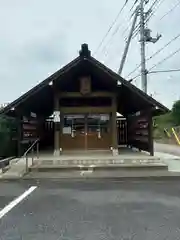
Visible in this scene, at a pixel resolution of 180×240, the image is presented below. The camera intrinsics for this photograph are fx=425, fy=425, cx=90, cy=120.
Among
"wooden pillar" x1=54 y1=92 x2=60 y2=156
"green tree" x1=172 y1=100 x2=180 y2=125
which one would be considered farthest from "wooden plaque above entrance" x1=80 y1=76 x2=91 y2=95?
"green tree" x1=172 y1=100 x2=180 y2=125

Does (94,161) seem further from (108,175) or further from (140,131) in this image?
(140,131)

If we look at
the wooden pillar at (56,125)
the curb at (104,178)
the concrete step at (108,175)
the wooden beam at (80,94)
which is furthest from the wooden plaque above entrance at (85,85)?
the curb at (104,178)

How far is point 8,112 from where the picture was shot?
20734 millimetres

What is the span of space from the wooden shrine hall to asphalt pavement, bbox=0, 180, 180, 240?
25.0 feet

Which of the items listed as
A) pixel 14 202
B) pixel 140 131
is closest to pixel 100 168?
pixel 14 202

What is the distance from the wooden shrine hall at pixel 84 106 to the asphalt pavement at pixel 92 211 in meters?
7.61

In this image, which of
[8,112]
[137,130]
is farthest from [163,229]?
[137,130]

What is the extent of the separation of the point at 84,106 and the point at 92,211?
14.0 metres

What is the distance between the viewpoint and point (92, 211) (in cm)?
876

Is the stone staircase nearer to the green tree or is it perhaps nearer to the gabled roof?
the gabled roof

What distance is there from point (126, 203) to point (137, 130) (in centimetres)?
1591

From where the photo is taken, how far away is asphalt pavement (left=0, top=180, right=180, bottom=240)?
6699 millimetres

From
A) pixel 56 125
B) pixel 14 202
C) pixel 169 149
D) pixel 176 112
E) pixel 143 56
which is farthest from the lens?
pixel 176 112

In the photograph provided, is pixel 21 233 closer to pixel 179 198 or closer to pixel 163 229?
pixel 163 229
